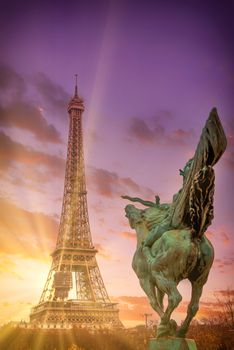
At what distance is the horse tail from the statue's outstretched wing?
0.28 feet

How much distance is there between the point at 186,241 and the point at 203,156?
4.06ft

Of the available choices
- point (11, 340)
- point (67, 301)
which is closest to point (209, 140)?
point (11, 340)

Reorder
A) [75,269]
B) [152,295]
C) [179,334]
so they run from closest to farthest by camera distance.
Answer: [179,334]
[152,295]
[75,269]

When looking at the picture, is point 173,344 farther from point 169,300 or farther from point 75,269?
point 75,269

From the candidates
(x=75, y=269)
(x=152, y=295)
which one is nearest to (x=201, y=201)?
(x=152, y=295)

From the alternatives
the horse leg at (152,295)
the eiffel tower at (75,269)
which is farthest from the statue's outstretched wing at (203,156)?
the eiffel tower at (75,269)

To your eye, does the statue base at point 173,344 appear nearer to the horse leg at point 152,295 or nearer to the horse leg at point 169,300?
the horse leg at point 169,300

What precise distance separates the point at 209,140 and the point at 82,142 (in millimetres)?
60454

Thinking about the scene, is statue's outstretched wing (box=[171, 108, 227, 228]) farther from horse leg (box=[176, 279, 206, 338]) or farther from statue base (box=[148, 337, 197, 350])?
statue base (box=[148, 337, 197, 350])

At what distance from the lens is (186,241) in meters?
6.44

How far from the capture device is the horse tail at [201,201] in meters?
6.25

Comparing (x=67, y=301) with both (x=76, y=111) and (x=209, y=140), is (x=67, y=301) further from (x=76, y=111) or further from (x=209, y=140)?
(x=209, y=140)

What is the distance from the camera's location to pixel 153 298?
23.0ft

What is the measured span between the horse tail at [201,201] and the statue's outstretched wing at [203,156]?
0.28ft
